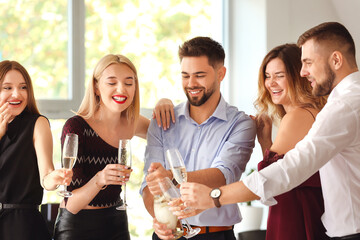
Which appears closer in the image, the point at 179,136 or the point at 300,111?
the point at 300,111

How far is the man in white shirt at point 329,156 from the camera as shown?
1896 millimetres

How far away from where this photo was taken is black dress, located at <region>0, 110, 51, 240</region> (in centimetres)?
231

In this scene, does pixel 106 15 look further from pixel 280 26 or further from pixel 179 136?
pixel 179 136

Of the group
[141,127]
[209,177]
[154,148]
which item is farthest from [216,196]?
[141,127]

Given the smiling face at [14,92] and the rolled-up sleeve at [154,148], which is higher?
the smiling face at [14,92]

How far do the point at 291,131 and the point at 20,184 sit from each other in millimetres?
1339

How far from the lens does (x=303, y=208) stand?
2.19m

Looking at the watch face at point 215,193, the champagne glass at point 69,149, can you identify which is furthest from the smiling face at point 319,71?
the champagne glass at point 69,149

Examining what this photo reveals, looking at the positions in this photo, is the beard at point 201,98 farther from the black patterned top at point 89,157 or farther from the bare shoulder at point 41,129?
the bare shoulder at point 41,129

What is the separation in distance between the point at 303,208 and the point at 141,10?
3.13 meters

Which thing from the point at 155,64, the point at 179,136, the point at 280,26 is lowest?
the point at 179,136

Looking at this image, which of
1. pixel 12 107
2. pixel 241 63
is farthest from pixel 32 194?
pixel 241 63

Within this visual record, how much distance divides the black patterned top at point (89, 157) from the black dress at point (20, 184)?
18 centimetres

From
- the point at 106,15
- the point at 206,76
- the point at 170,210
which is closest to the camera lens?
the point at 170,210
